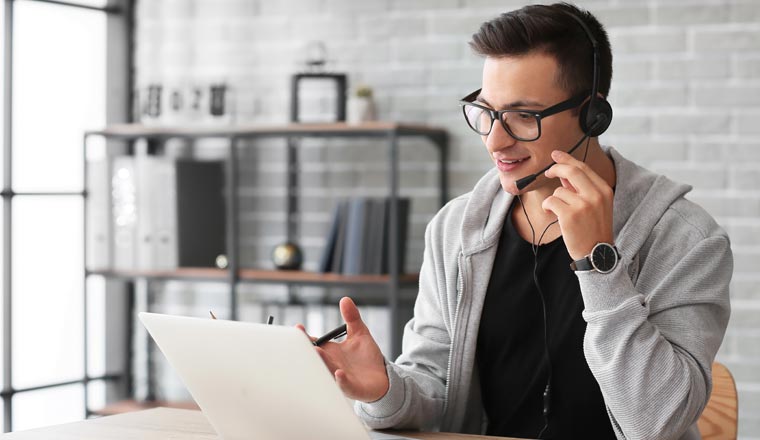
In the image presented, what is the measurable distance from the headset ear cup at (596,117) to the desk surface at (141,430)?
0.53 metres

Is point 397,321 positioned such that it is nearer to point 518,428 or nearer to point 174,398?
point 174,398

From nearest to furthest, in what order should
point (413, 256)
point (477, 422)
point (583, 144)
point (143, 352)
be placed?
point (583, 144), point (477, 422), point (413, 256), point (143, 352)

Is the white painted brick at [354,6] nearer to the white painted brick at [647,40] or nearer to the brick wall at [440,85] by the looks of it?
the brick wall at [440,85]

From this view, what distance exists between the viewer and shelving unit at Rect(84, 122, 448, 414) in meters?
3.36

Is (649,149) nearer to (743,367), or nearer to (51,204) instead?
(743,367)

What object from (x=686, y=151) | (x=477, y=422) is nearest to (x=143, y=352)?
(x=686, y=151)

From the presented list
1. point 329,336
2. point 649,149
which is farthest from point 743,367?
point 329,336

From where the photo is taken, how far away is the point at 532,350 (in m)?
1.93

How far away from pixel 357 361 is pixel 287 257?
1.94 m

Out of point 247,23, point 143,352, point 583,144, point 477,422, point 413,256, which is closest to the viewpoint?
point 583,144

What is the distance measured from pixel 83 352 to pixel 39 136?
80 cm

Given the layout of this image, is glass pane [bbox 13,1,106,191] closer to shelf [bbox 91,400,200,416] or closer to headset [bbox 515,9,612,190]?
shelf [bbox 91,400,200,416]

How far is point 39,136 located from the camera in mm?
3850

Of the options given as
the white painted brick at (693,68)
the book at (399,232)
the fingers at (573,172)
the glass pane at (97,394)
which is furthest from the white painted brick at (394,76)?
the fingers at (573,172)
